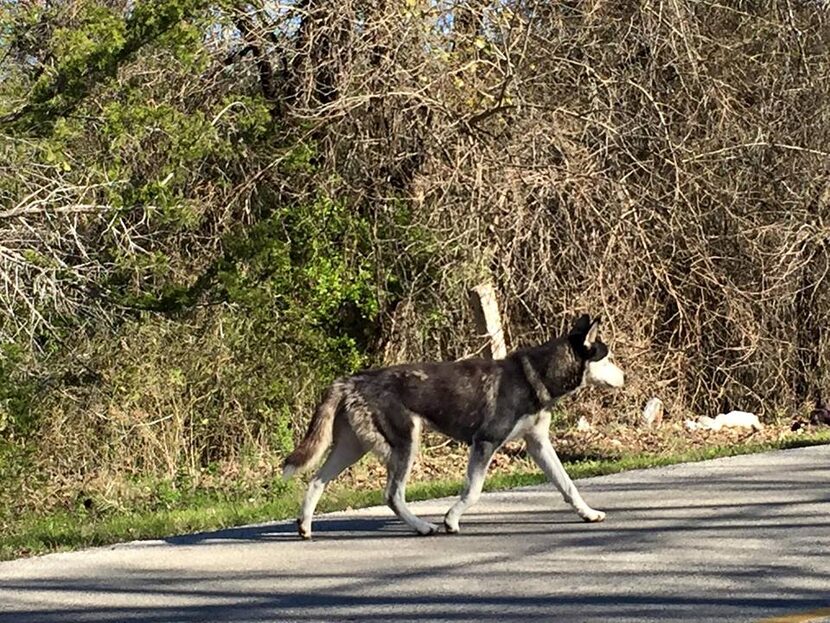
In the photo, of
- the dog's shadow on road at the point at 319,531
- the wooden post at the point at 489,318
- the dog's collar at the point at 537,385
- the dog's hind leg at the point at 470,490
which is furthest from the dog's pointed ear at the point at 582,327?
the wooden post at the point at 489,318

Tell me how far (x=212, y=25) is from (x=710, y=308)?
8.01 m

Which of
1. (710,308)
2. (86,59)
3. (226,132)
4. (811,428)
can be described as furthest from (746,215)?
(86,59)

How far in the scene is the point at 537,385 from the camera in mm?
11430

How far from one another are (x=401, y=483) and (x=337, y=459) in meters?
0.55

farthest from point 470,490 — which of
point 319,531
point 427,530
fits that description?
point 319,531

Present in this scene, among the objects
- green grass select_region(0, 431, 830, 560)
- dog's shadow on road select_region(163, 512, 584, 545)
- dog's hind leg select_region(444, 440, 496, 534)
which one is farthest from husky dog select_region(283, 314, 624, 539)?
green grass select_region(0, 431, 830, 560)

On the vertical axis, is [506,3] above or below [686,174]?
above

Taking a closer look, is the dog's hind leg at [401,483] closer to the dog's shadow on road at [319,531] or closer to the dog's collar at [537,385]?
the dog's shadow on road at [319,531]

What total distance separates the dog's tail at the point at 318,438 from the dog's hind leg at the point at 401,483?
505mm

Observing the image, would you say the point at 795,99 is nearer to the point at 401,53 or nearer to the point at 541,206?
the point at 541,206

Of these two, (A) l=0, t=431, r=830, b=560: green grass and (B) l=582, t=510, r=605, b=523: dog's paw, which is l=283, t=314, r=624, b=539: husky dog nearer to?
(B) l=582, t=510, r=605, b=523: dog's paw

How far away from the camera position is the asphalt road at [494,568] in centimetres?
830

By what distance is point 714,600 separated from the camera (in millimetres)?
8203

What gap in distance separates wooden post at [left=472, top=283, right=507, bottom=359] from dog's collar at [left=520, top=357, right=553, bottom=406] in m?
7.25
